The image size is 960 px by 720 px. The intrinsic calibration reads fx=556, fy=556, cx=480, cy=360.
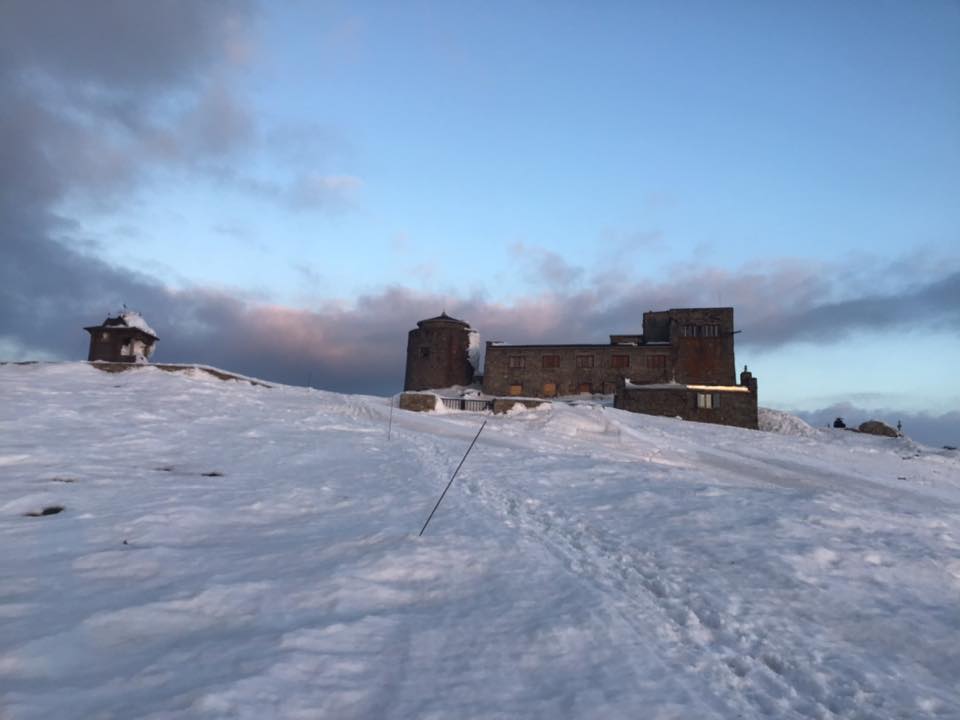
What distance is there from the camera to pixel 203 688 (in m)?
3.55

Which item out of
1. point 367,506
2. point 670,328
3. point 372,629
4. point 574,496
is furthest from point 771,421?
point 372,629

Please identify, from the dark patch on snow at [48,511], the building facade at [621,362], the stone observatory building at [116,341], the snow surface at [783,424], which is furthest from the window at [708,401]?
the stone observatory building at [116,341]

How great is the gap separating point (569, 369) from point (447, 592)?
5016cm

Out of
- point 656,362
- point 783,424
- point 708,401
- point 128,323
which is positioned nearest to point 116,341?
point 128,323

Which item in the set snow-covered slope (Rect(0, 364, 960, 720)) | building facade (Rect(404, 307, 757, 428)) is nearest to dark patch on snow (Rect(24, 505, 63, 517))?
snow-covered slope (Rect(0, 364, 960, 720))

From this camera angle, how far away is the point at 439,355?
5947cm

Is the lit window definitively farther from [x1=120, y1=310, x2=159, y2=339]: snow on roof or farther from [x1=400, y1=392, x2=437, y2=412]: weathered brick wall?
[x1=120, y1=310, x2=159, y2=339]: snow on roof

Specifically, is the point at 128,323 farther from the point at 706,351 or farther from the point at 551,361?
the point at 706,351

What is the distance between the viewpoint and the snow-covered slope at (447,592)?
12.3 feet

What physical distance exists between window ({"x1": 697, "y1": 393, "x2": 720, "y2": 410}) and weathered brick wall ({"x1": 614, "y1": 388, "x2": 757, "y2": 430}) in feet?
0.47

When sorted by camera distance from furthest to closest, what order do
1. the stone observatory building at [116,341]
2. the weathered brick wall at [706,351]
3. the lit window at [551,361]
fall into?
1. the stone observatory building at [116,341]
2. the lit window at [551,361]
3. the weathered brick wall at [706,351]

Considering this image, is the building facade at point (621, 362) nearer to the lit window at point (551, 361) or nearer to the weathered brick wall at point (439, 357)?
the lit window at point (551, 361)

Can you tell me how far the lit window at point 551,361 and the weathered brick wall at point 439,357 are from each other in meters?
9.58

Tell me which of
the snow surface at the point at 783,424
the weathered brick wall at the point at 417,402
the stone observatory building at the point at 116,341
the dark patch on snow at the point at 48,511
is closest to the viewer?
the dark patch on snow at the point at 48,511
